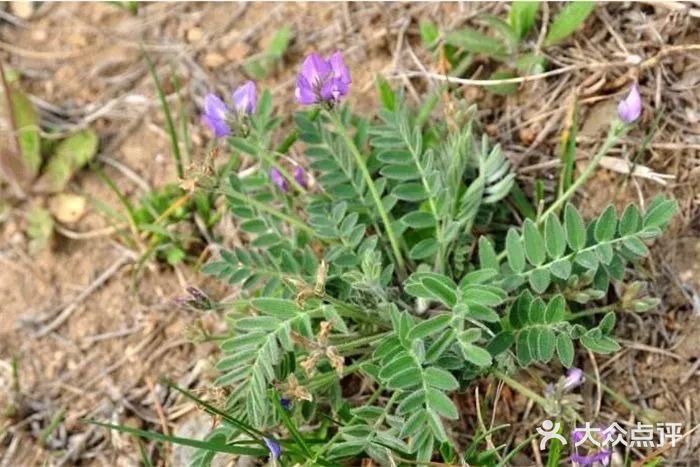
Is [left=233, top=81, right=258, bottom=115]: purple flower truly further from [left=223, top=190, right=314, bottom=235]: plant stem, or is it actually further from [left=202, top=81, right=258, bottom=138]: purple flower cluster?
[left=223, top=190, right=314, bottom=235]: plant stem

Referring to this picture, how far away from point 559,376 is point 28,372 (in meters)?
1.14

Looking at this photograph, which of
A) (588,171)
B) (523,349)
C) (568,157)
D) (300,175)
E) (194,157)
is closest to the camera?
(523,349)

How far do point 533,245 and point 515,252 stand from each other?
4cm

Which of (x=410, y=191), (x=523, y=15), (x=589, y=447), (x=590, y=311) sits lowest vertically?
(x=589, y=447)

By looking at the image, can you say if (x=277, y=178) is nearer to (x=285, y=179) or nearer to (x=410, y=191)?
(x=285, y=179)

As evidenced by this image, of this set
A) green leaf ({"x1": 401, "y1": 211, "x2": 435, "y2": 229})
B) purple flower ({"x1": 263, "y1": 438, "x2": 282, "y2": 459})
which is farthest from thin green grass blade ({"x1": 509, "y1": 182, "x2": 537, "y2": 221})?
purple flower ({"x1": 263, "y1": 438, "x2": 282, "y2": 459})

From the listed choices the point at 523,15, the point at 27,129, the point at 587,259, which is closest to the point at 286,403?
the point at 587,259

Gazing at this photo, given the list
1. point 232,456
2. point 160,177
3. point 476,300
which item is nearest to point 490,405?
point 476,300

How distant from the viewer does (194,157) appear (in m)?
2.35

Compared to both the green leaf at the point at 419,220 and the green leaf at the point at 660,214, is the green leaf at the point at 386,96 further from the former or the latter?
the green leaf at the point at 660,214

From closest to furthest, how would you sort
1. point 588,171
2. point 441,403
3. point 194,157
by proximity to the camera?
point 441,403
point 588,171
point 194,157

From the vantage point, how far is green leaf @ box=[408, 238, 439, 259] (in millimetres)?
Result: 1871

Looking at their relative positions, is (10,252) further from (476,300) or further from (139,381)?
(476,300)

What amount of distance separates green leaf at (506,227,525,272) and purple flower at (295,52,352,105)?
0.40 m
